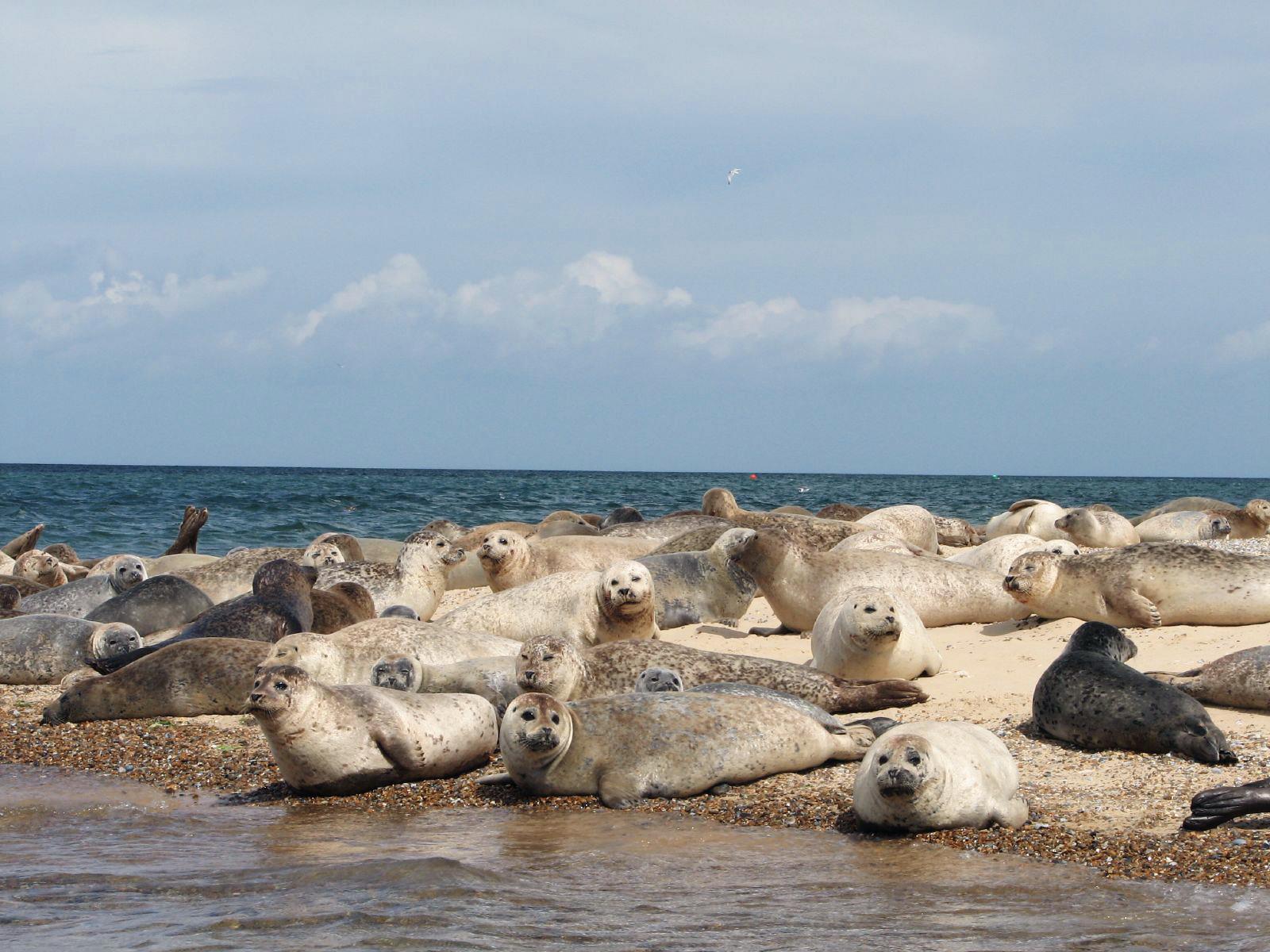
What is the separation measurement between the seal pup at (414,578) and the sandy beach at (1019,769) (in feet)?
8.93

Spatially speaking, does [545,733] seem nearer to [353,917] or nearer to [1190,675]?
[353,917]

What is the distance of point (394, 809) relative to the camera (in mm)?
5730

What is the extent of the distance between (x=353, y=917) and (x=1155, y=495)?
5417cm

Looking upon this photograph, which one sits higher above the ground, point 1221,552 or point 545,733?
point 1221,552

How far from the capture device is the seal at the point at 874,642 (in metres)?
7.37

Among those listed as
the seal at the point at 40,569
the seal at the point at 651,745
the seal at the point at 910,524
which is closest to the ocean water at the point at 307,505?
the seal at the point at 40,569

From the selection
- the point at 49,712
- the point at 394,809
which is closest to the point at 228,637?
the point at 49,712

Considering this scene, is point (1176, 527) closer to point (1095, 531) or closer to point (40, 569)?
point (1095, 531)

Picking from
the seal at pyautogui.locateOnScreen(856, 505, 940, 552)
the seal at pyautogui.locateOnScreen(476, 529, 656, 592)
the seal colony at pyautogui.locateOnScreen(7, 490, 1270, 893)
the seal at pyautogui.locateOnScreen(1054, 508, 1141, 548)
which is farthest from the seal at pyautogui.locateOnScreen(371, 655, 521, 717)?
the seal at pyautogui.locateOnScreen(1054, 508, 1141, 548)

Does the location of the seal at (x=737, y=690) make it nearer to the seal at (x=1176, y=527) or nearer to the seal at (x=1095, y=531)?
the seal at (x=1095, y=531)

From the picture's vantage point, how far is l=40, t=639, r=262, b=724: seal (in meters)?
7.54

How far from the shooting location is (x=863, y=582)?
960 centimetres

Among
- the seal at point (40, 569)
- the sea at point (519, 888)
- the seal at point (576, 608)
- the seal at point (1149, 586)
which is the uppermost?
the seal at point (1149, 586)

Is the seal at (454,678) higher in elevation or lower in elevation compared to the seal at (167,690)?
higher
